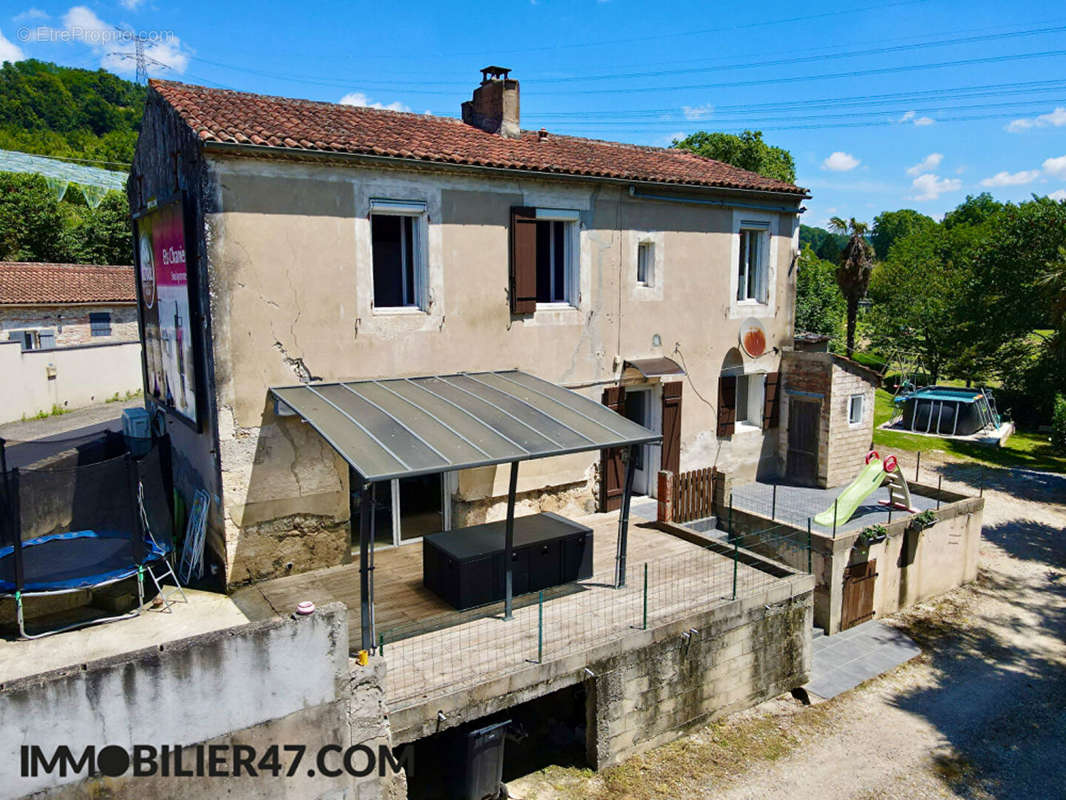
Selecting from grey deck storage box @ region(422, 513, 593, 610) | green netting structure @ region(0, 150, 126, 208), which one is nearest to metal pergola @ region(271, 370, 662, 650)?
grey deck storage box @ region(422, 513, 593, 610)

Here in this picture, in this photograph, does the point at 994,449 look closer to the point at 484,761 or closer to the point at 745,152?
the point at 745,152

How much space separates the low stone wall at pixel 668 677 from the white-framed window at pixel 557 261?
5.86 metres

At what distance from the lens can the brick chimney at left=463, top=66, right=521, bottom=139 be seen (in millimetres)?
14008

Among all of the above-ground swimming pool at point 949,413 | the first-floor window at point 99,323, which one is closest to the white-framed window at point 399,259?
the first-floor window at point 99,323

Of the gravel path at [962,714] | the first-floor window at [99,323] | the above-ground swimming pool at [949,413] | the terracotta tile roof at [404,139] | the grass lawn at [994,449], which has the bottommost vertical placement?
the gravel path at [962,714]

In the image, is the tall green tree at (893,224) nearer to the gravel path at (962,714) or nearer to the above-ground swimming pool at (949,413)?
the above-ground swimming pool at (949,413)

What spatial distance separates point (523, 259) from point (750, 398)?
6.80 metres

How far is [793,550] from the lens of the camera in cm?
1305

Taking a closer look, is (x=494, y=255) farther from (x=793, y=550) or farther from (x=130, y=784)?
(x=130, y=784)

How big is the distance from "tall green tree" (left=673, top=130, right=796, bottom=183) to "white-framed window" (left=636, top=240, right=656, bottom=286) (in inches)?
957

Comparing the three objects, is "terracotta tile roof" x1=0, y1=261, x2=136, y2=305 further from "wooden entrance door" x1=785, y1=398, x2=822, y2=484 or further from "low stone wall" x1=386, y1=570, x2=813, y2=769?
"low stone wall" x1=386, y1=570, x2=813, y2=769

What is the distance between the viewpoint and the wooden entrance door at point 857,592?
12930 millimetres

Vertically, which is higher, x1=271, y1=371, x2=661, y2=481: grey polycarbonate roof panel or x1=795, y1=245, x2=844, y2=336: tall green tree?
x1=795, y1=245, x2=844, y2=336: tall green tree

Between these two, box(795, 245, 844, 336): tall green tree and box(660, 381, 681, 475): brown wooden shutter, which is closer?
box(660, 381, 681, 475): brown wooden shutter
